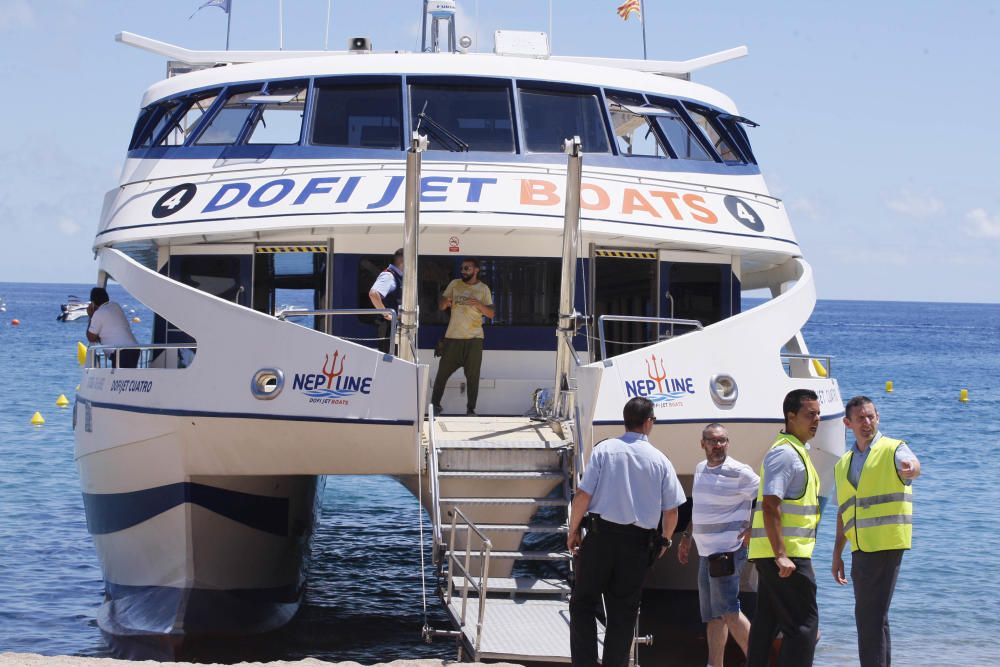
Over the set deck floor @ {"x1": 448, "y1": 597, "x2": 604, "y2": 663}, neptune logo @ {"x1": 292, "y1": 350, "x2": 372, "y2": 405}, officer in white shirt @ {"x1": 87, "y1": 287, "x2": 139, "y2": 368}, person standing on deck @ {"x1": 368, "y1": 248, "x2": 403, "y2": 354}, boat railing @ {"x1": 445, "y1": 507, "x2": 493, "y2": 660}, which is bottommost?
deck floor @ {"x1": 448, "y1": 597, "x2": 604, "y2": 663}

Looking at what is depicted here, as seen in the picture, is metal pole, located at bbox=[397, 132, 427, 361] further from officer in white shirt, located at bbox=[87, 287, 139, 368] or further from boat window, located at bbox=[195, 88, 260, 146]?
boat window, located at bbox=[195, 88, 260, 146]

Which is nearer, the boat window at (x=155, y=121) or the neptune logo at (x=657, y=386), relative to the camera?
the neptune logo at (x=657, y=386)

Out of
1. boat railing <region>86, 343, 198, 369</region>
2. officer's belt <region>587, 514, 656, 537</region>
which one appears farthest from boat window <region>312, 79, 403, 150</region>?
officer's belt <region>587, 514, 656, 537</region>

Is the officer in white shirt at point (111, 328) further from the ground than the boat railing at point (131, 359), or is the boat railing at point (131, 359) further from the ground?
the officer in white shirt at point (111, 328)

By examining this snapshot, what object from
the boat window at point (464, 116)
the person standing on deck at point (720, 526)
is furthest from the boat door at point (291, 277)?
the person standing on deck at point (720, 526)

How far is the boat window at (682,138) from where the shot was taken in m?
11.9

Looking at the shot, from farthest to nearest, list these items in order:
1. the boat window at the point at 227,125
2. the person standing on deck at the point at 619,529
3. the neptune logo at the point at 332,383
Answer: the boat window at the point at 227,125, the neptune logo at the point at 332,383, the person standing on deck at the point at 619,529

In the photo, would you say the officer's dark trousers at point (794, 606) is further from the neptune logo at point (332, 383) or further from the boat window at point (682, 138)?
the boat window at point (682, 138)

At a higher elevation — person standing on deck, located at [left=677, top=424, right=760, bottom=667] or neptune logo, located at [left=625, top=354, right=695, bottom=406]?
neptune logo, located at [left=625, top=354, right=695, bottom=406]

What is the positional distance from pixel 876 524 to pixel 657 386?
236 centimetres

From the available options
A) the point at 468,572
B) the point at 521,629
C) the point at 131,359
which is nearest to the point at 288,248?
the point at 131,359

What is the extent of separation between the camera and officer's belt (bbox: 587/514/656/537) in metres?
7.07

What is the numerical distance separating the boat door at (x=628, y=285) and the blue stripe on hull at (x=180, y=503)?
312cm

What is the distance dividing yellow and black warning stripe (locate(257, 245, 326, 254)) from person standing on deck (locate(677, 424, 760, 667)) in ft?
15.0
